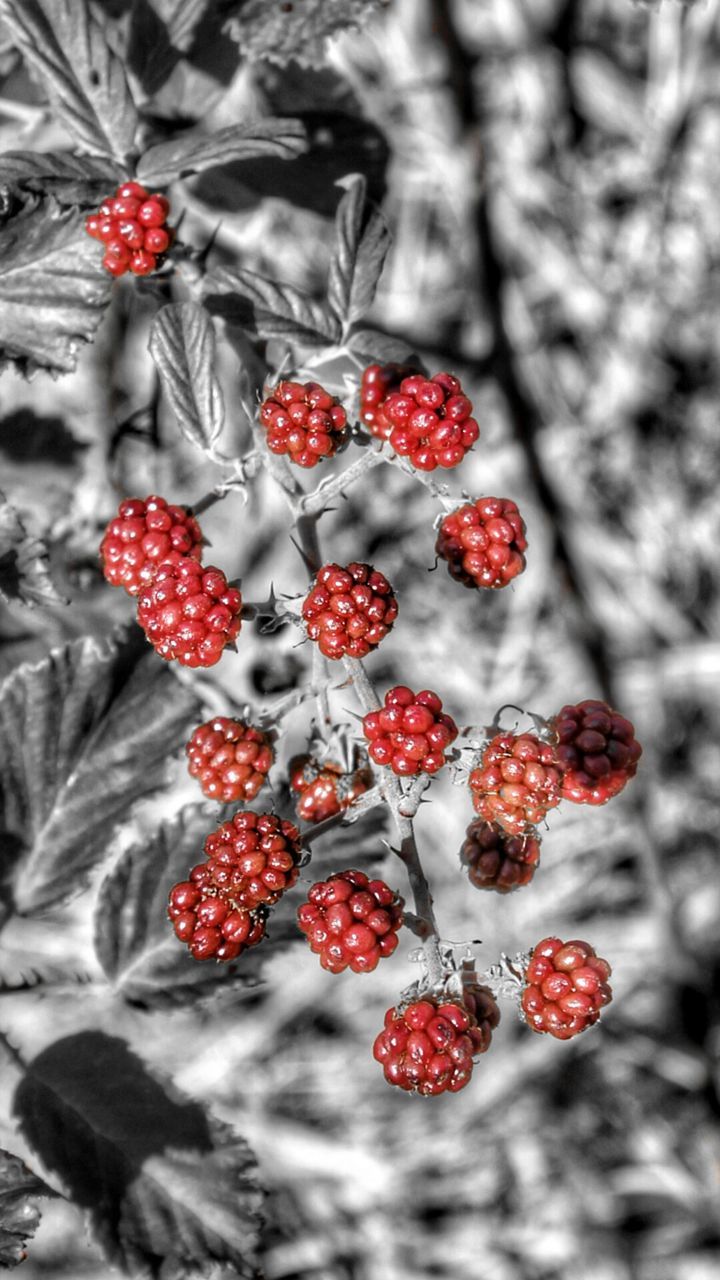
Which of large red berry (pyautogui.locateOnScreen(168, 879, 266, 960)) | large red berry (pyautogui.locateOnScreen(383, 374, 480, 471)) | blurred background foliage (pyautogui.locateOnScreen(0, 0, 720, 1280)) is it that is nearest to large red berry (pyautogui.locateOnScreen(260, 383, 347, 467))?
large red berry (pyautogui.locateOnScreen(383, 374, 480, 471))

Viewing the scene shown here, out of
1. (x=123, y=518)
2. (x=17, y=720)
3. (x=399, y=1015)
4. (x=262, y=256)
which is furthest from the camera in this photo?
(x=262, y=256)

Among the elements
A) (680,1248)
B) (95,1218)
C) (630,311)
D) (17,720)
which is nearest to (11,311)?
(17,720)

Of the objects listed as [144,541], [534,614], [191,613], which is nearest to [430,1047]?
[191,613]

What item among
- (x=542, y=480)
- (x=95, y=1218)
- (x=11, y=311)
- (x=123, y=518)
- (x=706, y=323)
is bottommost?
(x=542, y=480)

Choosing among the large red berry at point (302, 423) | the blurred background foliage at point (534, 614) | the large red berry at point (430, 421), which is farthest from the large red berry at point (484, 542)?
the blurred background foliage at point (534, 614)

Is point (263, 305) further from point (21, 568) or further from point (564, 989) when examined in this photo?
point (564, 989)

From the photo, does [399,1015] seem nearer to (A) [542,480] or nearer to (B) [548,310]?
(A) [542,480]

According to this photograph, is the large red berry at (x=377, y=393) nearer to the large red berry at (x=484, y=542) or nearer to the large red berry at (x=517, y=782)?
the large red berry at (x=484, y=542)
